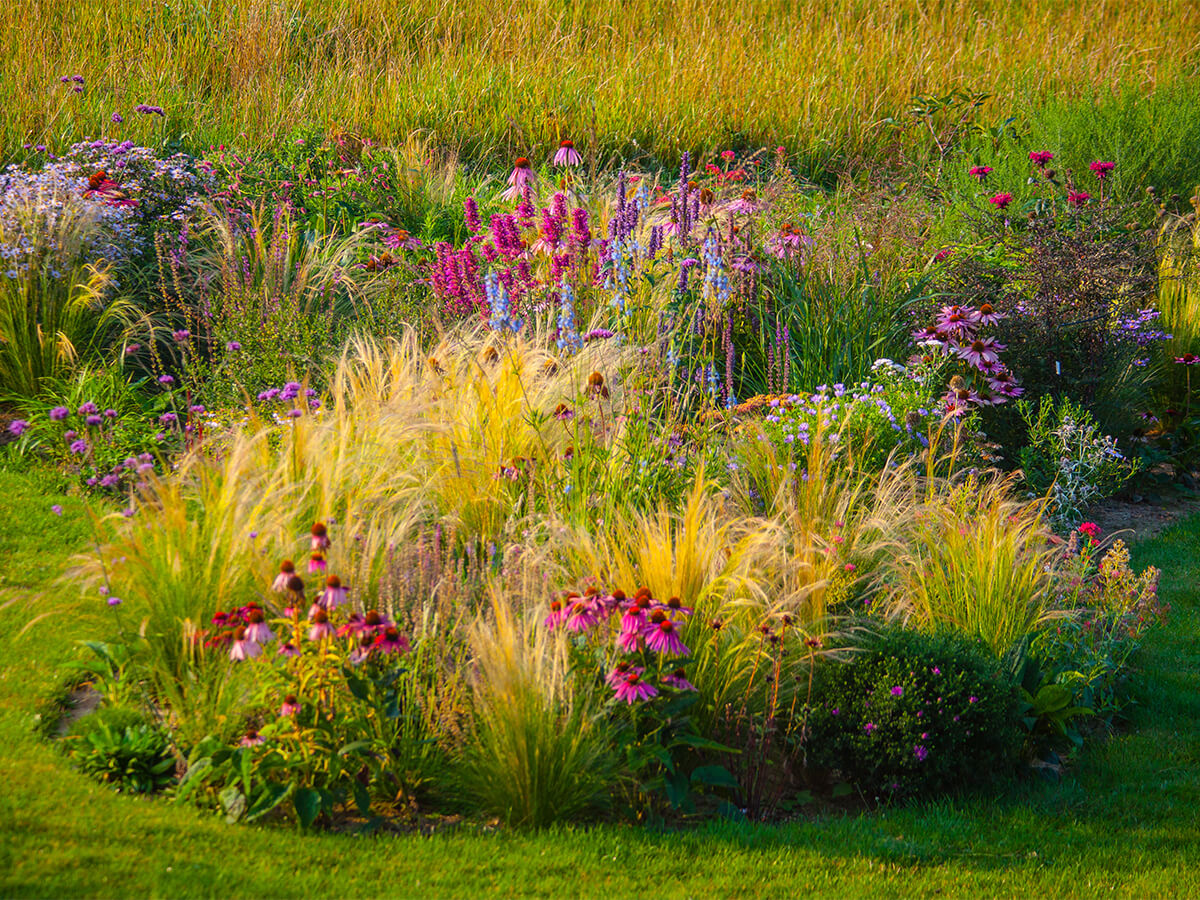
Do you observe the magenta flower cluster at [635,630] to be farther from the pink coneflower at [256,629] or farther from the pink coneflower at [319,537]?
the pink coneflower at [256,629]

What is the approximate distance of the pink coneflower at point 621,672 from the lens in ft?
10.3

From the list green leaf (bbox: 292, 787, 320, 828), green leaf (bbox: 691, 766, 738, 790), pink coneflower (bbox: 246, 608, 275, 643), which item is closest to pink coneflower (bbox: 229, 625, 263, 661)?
pink coneflower (bbox: 246, 608, 275, 643)

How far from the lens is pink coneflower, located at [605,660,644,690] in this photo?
315 cm

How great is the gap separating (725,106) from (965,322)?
624cm

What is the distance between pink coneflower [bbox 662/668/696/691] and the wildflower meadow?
0.05 metres

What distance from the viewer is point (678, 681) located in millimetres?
3176

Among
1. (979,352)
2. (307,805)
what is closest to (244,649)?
(307,805)

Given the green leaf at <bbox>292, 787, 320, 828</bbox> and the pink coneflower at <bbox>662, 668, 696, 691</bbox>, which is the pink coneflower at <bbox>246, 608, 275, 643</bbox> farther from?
the pink coneflower at <bbox>662, 668, 696, 691</bbox>

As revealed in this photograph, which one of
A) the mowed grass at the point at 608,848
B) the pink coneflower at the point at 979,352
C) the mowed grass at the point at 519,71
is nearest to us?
the mowed grass at the point at 608,848

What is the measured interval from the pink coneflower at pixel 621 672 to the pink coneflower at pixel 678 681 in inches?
4.0

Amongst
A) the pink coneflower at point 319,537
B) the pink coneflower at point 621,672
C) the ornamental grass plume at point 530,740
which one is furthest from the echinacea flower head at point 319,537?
the pink coneflower at point 621,672

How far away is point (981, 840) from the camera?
3266 mm

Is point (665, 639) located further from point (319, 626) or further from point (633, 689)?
point (319, 626)

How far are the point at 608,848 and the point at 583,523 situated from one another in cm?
129
